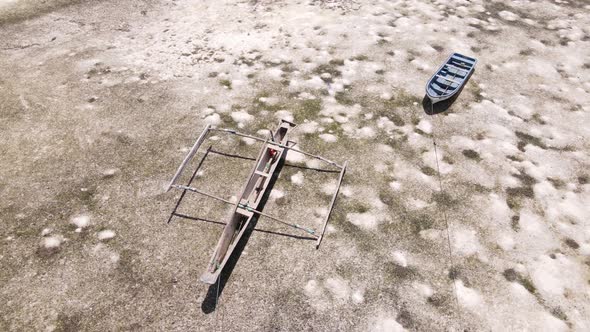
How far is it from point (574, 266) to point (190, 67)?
1034 centimetres

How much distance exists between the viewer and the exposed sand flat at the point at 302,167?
21.1 ft

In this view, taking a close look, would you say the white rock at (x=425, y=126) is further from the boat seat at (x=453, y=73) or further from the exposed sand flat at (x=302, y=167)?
the boat seat at (x=453, y=73)

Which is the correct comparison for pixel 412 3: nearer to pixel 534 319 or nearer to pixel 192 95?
pixel 192 95

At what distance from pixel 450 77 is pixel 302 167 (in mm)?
5290

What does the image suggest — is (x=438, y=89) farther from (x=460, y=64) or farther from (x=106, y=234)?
(x=106, y=234)

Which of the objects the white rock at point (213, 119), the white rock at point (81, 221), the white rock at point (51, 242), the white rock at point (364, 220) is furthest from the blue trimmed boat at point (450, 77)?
the white rock at point (51, 242)

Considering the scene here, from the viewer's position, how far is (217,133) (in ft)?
30.6

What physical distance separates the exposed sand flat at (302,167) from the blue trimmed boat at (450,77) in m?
0.36

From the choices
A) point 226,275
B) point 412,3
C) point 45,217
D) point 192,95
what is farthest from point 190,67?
point 412,3

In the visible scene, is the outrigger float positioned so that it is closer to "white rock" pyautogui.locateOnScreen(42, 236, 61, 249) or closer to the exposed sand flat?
the exposed sand flat

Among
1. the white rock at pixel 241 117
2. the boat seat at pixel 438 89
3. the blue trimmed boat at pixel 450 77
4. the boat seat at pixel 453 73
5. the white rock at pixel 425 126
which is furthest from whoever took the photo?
the boat seat at pixel 453 73

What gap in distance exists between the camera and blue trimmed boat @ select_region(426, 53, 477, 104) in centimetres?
998

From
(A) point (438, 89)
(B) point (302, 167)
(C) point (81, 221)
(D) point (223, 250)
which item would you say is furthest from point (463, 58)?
(C) point (81, 221)

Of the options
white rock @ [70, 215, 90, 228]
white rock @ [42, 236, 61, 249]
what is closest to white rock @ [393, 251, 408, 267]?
white rock @ [70, 215, 90, 228]
